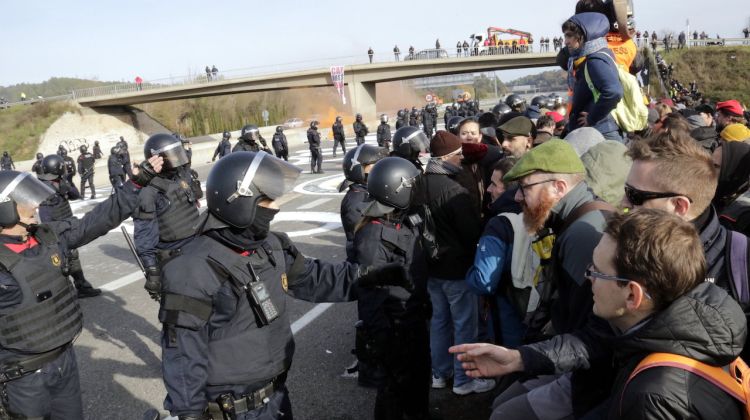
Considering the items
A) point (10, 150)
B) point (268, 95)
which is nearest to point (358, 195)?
point (10, 150)

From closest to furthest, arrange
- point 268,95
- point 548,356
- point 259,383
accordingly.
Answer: point 548,356 → point 259,383 → point 268,95

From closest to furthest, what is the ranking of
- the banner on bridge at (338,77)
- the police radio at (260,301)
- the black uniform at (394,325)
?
1. the police radio at (260,301)
2. the black uniform at (394,325)
3. the banner on bridge at (338,77)

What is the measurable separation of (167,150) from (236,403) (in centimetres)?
412

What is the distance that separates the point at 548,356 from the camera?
1997 mm

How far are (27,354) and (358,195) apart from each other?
2934mm

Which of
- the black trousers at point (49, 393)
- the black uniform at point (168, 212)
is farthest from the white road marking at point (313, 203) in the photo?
the black trousers at point (49, 393)

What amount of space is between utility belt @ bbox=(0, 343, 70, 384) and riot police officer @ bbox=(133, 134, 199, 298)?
258cm

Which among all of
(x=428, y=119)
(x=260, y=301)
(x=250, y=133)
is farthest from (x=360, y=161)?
(x=428, y=119)

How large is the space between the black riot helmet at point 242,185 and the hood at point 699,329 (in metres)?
1.77

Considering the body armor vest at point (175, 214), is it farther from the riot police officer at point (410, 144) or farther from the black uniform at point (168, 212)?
the riot police officer at point (410, 144)

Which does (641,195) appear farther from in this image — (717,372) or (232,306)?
(232,306)

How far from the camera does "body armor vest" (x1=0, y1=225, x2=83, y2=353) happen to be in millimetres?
3133

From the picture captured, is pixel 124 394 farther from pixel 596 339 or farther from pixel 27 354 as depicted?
pixel 596 339

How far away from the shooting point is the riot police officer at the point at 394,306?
3.35m
